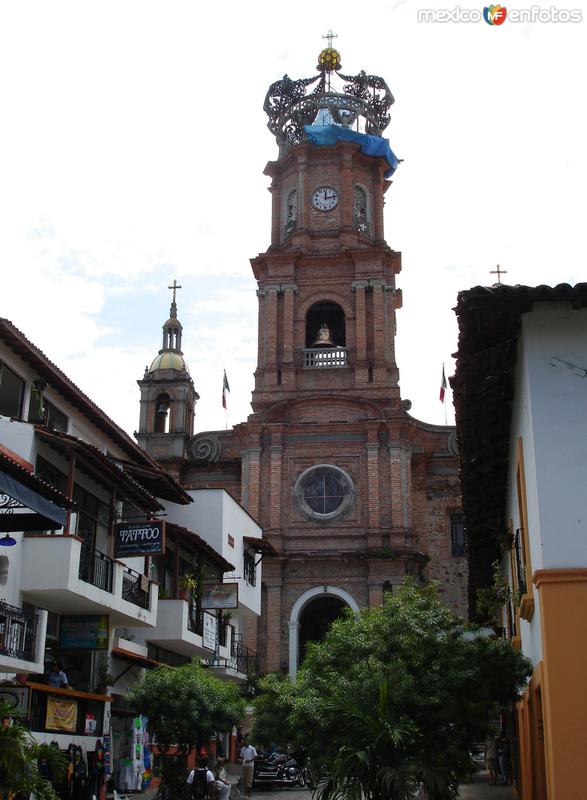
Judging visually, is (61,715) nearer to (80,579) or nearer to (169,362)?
(80,579)

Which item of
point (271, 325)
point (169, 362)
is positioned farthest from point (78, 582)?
point (169, 362)

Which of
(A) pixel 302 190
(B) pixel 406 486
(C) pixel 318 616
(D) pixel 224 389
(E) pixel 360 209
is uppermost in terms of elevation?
(A) pixel 302 190

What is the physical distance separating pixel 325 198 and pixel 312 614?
66.7 ft

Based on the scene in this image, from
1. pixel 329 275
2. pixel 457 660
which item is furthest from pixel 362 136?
pixel 457 660

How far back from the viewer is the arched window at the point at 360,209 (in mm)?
49625

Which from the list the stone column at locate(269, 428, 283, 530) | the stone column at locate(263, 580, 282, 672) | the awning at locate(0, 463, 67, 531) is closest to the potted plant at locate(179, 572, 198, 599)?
the stone column at locate(263, 580, 282, 672)

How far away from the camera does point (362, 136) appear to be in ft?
166

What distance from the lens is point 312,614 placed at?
1753 inches

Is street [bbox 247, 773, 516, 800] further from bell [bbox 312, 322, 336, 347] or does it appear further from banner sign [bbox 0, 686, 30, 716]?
bell [bbox 312, 322, 336, 347]

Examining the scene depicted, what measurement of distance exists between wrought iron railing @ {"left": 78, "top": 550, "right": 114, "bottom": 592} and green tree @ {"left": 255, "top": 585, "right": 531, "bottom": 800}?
5.94 meters

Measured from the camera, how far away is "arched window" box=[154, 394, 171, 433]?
4828 centimetres

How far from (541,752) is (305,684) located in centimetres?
432

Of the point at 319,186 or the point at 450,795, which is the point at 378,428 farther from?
the point at 450,795

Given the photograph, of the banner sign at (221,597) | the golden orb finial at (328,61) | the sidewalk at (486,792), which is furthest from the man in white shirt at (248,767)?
the golden orb finial at (328,61)
